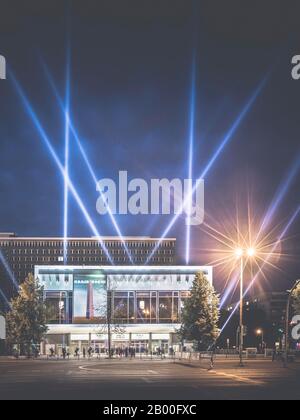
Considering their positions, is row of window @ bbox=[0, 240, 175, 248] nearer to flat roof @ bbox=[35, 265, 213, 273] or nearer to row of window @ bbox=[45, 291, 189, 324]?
flat roof @ bbox=[35, 265, 213, 273]

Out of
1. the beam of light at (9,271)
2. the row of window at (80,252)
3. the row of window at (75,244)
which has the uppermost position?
the row of window at (75,244)

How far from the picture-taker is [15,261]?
639ft

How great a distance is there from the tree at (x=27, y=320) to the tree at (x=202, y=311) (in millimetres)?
17849

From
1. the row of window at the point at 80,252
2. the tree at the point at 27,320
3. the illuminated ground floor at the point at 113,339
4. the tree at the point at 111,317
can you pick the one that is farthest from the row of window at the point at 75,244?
the tree at the point at 27,320

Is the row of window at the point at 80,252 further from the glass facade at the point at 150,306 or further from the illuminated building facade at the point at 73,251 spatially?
the glass facade at the point at 150,306

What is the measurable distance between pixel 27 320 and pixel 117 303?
23591 millimetres

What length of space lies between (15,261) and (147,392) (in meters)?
171

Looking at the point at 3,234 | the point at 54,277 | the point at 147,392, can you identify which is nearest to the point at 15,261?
the point at 3,234

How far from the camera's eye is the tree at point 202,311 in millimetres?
88125

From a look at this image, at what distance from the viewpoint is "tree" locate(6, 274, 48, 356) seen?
91.5 m

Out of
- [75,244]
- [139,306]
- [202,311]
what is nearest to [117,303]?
[139,306]

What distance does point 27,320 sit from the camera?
91750 millimetres

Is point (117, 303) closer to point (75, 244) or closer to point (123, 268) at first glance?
point (123, 268)

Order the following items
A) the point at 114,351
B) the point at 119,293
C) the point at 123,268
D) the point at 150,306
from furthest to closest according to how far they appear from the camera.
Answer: the point at 123,268
the point at 150,306
the point at 119,293
the point at 114,351
